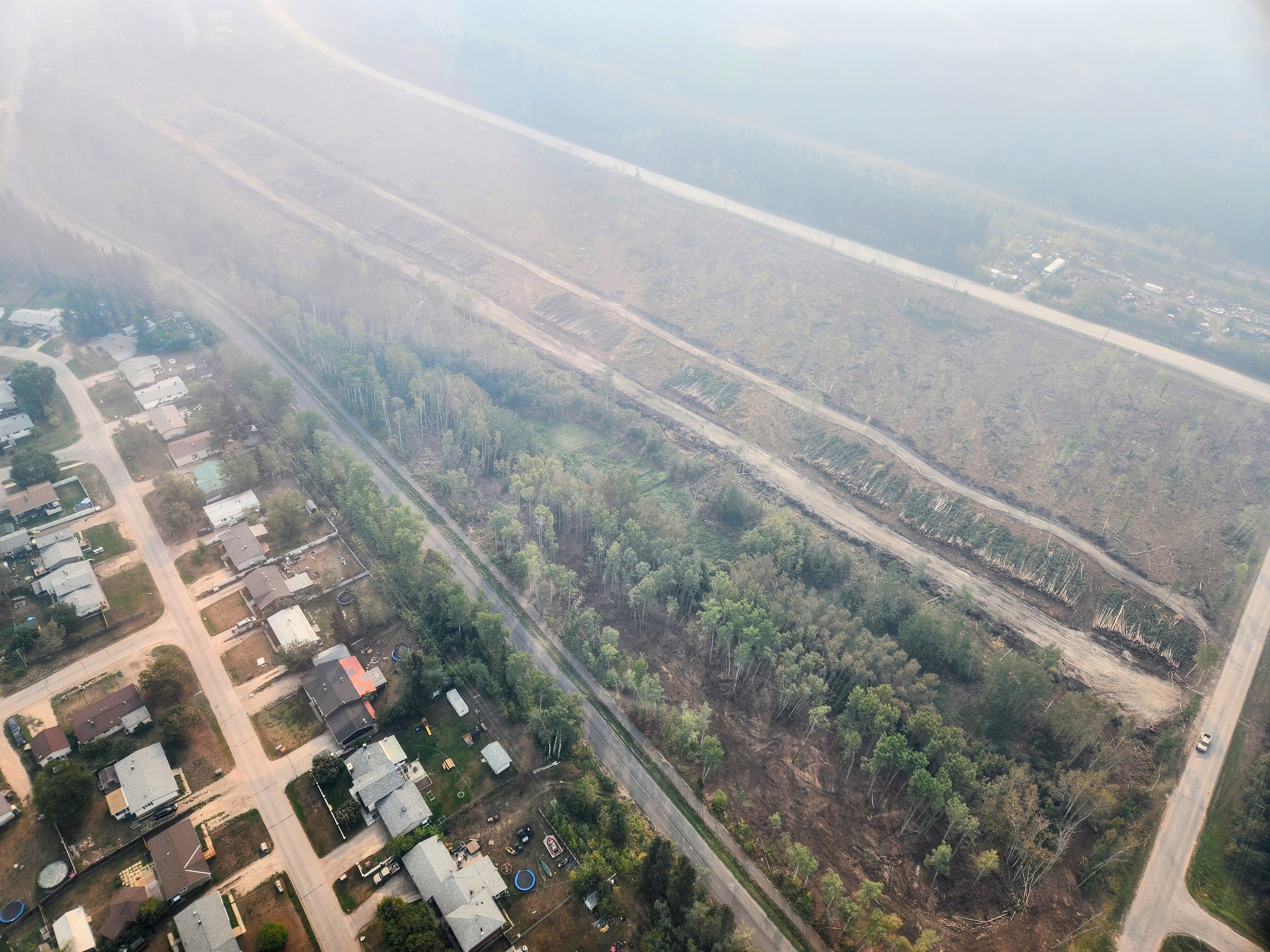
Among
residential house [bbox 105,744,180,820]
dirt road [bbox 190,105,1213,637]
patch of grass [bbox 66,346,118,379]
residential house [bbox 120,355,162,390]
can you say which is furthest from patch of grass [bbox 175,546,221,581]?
dirt road [bbox 190,105,1213,637]

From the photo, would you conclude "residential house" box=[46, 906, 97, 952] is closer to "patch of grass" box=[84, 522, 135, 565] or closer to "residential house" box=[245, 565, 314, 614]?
"residential house" box=[245, 565, 314, 614]

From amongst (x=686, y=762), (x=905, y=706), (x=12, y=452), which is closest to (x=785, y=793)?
(x=686, y=762)

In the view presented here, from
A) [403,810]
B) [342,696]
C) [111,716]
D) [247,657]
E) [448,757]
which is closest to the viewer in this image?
[403,810]

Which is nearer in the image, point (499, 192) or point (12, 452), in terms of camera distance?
point (12, 452)

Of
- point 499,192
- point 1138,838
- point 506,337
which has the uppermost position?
point 499,192

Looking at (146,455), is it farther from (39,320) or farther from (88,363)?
(39,320)

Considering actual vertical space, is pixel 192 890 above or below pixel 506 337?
below

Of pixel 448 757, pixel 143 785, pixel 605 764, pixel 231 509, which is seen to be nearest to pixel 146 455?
pixel 231 509

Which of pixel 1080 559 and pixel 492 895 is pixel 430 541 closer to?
pixel 492 895
